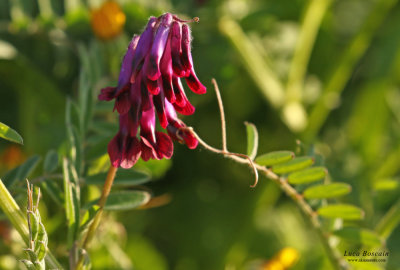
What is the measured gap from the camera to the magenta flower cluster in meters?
0.58

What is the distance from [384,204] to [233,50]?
54 cm

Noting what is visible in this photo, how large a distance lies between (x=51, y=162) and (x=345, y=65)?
1.07 meters

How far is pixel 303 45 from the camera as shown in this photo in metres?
1.59

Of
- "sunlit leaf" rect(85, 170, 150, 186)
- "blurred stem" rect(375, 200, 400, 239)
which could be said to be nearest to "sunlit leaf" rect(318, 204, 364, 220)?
"blurred stem" rect(375, 200, 400, 239)

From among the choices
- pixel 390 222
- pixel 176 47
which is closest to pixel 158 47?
pixel 176 47

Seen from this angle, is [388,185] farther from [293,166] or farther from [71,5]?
[71,5]

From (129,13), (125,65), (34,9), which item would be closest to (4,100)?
(34,9)

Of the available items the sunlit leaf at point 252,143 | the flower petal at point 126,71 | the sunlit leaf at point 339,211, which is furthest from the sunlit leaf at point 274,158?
the flower petal at point 126,71

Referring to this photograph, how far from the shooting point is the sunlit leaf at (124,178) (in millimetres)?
803

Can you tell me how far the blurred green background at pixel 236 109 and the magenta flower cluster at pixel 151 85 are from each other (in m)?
0.31

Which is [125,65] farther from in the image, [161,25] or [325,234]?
[325,234]

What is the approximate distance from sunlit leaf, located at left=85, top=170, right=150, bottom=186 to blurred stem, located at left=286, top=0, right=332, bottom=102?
0.83m

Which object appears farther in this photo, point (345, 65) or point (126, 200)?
point (345, 65)

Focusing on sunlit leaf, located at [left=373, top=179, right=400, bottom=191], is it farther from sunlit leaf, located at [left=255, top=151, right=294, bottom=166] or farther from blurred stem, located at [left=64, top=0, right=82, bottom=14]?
blurred stem, located at [left=64, top=0, right=82, bottom=14]
